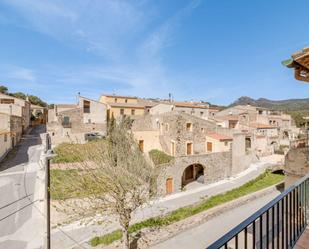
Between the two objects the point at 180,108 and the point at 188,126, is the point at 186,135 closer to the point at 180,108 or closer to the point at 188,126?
the point at 188,126

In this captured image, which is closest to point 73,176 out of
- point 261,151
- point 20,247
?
point 20,247

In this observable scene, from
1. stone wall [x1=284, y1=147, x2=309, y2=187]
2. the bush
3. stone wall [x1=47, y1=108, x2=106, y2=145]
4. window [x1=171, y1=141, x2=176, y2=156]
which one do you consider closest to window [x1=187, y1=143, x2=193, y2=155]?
window [x1=171, y1=141, x2=176, y2=156]

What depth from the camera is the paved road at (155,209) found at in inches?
456

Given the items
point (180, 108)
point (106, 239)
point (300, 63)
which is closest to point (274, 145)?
point (180, 108)

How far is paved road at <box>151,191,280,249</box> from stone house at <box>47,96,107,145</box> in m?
23.7

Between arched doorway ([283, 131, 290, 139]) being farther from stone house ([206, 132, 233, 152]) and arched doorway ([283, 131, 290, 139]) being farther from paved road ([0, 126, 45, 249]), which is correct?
paved road ([0, 126, 45, 249])

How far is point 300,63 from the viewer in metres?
3.82

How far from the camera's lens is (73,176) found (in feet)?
33.6

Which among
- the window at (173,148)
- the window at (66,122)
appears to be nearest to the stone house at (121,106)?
the window at (66,122)

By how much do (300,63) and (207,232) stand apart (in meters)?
11.1

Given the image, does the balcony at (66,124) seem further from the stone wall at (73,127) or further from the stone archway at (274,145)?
the stone archway at (274,145)

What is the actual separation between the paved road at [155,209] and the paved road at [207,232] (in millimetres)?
2449

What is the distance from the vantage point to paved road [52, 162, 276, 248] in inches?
456

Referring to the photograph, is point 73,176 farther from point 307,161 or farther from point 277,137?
point 277,137
